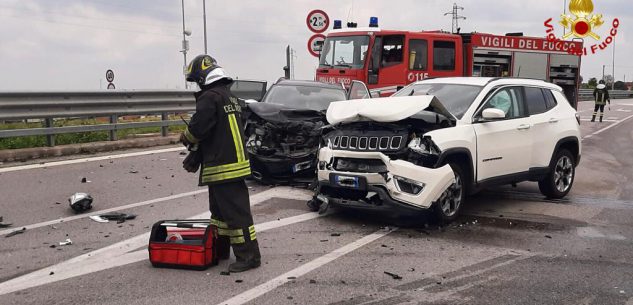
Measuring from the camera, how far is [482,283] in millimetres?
4754

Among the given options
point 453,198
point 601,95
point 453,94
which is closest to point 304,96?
point 453,94

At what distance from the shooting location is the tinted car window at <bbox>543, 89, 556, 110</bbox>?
8242 millimetres

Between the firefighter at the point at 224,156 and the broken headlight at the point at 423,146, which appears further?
the broken headlight at the point at 423,146

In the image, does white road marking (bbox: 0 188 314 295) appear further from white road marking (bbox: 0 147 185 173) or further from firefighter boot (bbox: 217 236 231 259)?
white road marking (bbox: 0 147 185 173)

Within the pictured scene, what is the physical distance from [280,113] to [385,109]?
256 centimetres

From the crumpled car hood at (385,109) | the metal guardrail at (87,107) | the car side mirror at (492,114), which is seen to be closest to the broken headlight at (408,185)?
the crumpled car hood at (385,109)

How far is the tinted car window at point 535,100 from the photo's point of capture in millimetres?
7957

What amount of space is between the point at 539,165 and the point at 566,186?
86 centimetres

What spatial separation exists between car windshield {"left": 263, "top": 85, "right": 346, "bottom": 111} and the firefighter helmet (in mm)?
4343

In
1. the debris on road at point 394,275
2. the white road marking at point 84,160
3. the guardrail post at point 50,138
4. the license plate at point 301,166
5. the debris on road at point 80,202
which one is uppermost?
the guardrail post at point 50,138

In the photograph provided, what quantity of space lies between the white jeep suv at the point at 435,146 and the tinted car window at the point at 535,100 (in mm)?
14

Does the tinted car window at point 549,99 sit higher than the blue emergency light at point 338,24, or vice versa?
the blue emergency light at point 338,24

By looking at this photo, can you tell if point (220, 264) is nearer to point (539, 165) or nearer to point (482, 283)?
point (482, 283)

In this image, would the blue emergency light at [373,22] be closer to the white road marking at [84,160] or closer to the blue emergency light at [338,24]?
the blue emergency light at [338,24]
